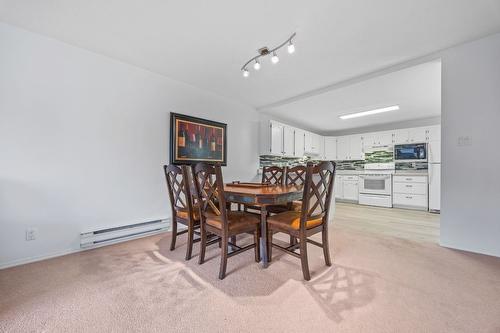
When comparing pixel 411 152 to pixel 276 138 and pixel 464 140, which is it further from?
pixel 276 138

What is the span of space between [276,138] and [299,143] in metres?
1.01

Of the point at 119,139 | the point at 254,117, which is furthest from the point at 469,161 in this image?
the point at 119,139

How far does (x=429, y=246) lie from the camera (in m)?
2.49

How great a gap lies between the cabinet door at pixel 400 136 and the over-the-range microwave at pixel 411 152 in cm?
13

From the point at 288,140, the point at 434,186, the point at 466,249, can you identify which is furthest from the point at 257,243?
the point at 434,186

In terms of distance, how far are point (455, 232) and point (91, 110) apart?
4.47 m

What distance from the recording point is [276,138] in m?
4.68

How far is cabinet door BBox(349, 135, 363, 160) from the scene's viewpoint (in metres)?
6.00

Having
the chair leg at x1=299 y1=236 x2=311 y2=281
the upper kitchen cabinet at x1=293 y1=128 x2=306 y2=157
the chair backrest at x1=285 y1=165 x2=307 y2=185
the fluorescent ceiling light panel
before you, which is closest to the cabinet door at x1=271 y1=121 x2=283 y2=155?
the upper kitchen cabinet at x1=293 y1=128 x2=306 y2=157

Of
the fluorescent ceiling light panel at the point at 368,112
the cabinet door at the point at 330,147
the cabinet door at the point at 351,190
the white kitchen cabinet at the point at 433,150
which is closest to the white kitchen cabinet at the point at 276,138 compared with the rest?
the fluorescent ceiling light panel at the point at 368,112

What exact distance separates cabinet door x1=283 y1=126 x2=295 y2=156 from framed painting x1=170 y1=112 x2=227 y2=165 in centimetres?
165

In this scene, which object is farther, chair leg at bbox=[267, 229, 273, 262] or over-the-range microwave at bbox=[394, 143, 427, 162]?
over-the-range microwave at bbox=[394, 143, 427, 162]

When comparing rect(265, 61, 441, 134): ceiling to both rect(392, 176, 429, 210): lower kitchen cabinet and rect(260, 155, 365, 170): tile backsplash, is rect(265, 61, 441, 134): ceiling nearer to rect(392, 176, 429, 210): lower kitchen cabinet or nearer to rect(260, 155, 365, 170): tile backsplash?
rect(260, 155, 365, 170): tile backsplash

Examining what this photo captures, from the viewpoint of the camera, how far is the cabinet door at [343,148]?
6.32 meters
